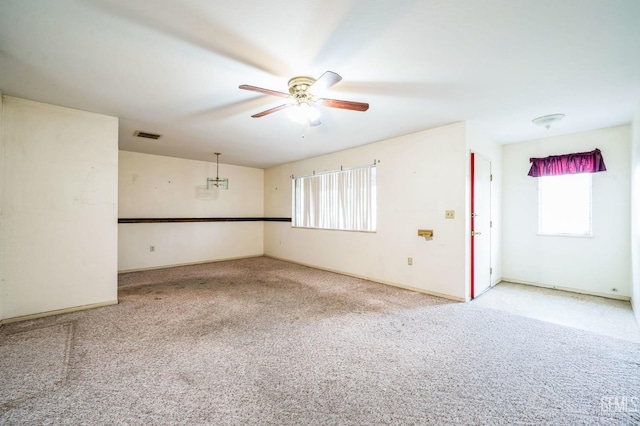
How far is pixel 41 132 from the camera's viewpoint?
10.2ft

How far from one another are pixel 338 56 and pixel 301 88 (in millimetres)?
449

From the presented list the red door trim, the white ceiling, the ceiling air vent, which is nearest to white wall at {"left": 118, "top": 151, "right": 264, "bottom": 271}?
the ceiling air vent

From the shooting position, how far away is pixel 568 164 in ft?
13.4

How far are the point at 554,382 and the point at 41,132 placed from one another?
17.9ft

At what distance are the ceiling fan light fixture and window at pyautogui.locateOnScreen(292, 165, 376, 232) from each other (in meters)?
2.30

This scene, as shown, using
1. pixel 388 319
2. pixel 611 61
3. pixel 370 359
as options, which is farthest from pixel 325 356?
pixel 611 61

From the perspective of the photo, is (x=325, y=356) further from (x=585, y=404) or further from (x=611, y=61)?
(x=611, y=61)

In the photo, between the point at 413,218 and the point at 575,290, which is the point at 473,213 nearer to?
the point at 413,218

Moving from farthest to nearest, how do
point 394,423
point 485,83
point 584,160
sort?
point 584,160, point 485,83, point 394,423

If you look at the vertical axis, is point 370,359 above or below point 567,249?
below

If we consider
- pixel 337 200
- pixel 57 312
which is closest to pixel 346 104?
pixel 337 200

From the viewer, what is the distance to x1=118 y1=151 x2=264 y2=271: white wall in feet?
18.0

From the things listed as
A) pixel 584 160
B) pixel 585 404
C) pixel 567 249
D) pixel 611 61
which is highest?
pixel 611 61

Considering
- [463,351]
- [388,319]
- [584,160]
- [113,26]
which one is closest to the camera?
[113,26]
